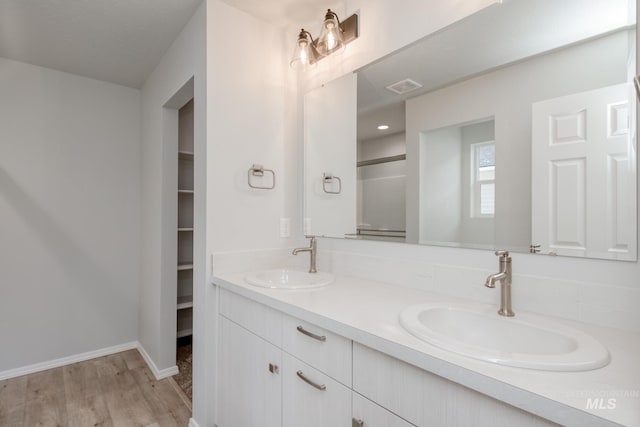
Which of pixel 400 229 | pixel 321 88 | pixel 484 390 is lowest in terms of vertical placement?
pixel 484 390

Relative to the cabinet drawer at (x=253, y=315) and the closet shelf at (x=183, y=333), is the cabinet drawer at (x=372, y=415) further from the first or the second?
the closet shelf at (x=183, y=333)

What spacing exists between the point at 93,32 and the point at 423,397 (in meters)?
2.67

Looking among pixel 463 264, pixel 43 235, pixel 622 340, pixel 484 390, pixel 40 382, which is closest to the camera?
pixel 484 390

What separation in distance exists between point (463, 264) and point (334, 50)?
1.32 metres

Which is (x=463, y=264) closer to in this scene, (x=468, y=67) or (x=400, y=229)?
(x=400, y=229)

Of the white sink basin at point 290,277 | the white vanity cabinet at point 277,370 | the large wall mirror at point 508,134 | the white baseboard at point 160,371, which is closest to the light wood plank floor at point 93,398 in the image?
the white baseboard at point 160,371

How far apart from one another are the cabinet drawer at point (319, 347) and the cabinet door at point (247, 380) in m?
0.11

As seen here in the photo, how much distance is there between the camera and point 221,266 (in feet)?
5.66

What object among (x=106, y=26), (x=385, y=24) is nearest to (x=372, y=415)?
(x=385, y=24)

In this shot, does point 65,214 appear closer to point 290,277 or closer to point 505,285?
point 290,277

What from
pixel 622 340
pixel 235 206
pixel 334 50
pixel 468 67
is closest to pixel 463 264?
pixel 622 340

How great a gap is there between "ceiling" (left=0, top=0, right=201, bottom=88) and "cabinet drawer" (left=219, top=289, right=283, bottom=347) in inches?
64.5

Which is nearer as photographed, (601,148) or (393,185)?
(601,148)

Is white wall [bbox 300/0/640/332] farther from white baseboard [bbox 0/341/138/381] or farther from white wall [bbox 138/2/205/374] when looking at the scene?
white baseboard [bbox 0/341/138/381]
